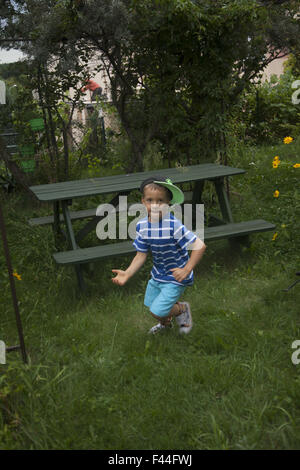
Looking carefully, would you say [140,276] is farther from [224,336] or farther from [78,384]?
[78,384]

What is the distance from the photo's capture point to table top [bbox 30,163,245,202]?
3.94m

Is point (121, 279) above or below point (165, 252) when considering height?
below

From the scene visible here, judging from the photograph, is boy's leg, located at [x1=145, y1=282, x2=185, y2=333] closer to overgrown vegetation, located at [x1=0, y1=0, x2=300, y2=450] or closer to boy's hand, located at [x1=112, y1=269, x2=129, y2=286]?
overgrown vegetation, located at [x1=0, y1=0, x2=300, y2=450]

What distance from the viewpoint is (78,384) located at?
254 cm

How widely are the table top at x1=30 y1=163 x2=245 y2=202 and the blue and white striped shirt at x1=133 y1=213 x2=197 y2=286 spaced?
990mm

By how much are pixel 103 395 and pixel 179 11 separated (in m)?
3.72

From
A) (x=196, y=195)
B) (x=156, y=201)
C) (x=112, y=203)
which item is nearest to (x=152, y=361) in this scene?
(x=156, y=201)

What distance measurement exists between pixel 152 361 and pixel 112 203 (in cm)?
205

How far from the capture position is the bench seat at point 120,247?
3.60 meters

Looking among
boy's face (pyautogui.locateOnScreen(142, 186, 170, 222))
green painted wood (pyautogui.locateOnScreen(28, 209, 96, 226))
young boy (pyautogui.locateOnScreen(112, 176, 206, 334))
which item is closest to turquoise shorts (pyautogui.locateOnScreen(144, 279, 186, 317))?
young boy (pyautogui.locateOnScreen(112, 176, 206, 334))

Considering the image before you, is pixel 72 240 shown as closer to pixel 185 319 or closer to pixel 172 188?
pixel 185 319

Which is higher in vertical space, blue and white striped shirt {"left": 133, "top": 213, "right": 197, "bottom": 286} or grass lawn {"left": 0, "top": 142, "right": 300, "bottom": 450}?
blue and white striped shirt {"left": 133, "top": 213, "right": 197, "bottom": 286}

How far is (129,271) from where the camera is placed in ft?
9.73

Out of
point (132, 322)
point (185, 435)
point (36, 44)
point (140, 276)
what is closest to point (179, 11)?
point (36, 44)
